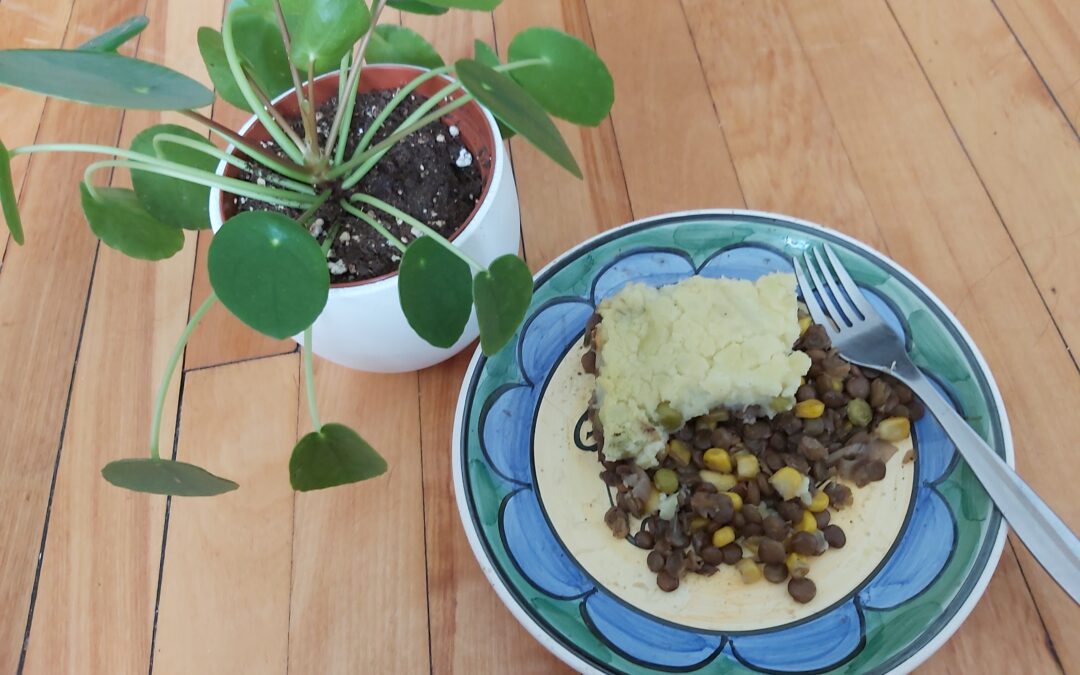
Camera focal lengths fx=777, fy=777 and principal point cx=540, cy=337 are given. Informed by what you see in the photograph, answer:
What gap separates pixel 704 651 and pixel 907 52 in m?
0.92

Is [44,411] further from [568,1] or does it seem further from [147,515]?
[568,1]

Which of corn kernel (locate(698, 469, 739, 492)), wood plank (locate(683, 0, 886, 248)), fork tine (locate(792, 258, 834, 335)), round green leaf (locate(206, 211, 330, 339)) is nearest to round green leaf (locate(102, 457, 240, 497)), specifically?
round green leaf (locate(206, 211, 330, 339))

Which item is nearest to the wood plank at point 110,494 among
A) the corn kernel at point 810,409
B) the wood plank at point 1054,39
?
the corn kernel at point 810,409

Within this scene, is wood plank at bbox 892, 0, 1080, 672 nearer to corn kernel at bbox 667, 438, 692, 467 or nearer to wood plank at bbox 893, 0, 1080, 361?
wood plank at bbox 893, 0, 1080, 361

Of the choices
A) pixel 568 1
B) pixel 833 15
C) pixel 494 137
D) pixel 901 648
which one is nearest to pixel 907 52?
pixel 833 15

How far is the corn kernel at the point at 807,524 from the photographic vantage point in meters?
0.75

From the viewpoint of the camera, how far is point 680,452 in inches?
31.3

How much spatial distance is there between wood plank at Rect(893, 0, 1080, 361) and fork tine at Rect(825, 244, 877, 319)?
27cm

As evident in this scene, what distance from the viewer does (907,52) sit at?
1.15 metres

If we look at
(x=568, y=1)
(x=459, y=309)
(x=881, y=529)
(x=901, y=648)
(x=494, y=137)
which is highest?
(x=568, y=1)

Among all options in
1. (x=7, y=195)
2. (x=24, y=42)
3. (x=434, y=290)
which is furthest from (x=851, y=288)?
(x=24, y=42)

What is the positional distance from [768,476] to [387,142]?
0.49m

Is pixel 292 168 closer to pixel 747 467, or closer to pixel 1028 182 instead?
pixel 747 467

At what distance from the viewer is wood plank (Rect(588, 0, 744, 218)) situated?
40.9 inches
